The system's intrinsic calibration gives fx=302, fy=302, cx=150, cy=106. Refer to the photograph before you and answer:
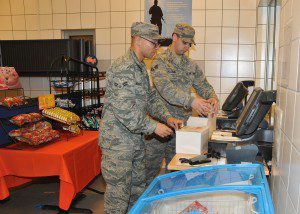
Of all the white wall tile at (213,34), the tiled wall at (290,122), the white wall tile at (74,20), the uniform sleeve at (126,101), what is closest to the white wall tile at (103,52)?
the white wall tile at (74,20)

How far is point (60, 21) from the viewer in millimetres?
4355

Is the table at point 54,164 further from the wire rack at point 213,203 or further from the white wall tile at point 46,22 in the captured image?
the white wall tile at point 46,22

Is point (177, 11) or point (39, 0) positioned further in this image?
point (39, 0)

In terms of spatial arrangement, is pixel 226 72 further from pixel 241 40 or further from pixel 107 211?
pixel 107 211

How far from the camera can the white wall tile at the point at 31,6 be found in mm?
4375

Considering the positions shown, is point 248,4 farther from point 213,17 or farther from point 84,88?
point 84,88

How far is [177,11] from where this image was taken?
3.93 meters

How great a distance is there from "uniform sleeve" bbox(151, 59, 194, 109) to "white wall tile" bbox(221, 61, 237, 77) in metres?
1.42

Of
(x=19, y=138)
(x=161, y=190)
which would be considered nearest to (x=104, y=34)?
(x=19, y=138)

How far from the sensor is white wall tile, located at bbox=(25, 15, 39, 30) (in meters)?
4.41

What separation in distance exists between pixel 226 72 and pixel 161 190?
3.13 meters

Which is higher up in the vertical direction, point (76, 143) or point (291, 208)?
point (291, 208)

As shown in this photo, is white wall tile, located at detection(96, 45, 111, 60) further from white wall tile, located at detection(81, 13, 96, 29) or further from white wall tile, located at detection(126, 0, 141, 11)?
white wall tile, located at detection(126, 0, 141, 11)

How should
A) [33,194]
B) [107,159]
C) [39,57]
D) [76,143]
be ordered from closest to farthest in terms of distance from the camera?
[107,159] → [76,143] → [33,194] → [39,57]
